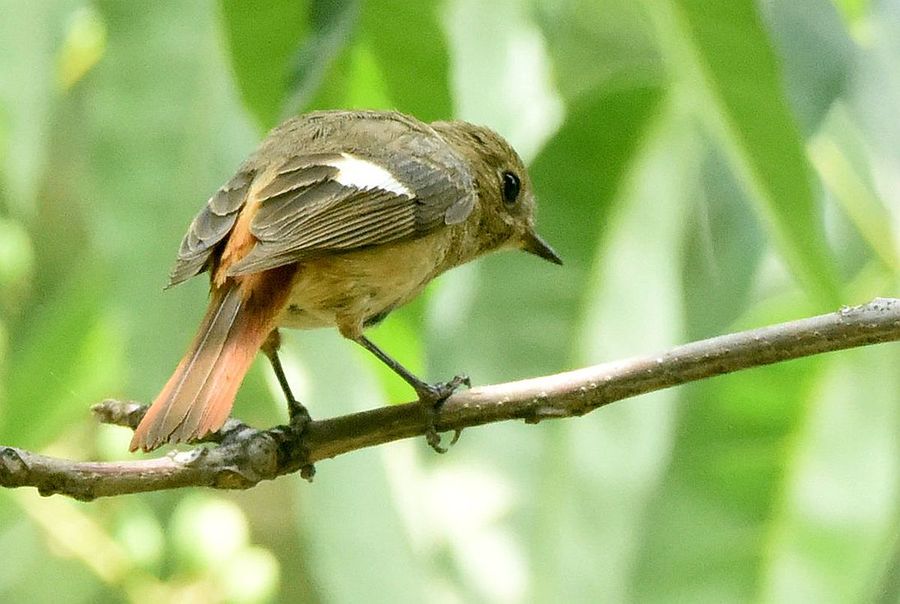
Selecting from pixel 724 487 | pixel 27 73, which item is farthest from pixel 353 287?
pixel 724 487

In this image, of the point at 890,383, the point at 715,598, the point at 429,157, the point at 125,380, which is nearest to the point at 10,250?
the point at 125,380

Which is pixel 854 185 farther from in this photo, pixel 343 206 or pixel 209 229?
pixel 209 229

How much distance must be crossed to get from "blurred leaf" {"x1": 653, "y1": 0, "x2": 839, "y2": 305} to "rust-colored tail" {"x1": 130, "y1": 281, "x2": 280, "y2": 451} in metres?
0.77

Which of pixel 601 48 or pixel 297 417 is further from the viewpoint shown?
pixel 601 48

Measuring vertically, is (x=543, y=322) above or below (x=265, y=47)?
below

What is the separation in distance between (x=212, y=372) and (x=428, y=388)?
1.38ft

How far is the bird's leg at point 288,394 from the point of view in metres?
1.96

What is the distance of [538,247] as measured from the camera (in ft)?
9.18

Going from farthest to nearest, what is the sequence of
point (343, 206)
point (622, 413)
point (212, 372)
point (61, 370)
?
point (622, 413), point (61, 370), point (343, 206), point (212, 372)

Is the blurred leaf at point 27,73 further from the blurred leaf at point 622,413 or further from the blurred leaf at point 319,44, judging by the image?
the blurred leaf at point 622,413

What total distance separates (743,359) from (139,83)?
4.27 feet

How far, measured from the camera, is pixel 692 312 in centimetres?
288

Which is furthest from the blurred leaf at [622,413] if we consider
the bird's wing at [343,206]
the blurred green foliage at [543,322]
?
the bird's wing at [343,206]

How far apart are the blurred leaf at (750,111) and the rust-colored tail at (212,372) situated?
77cm
